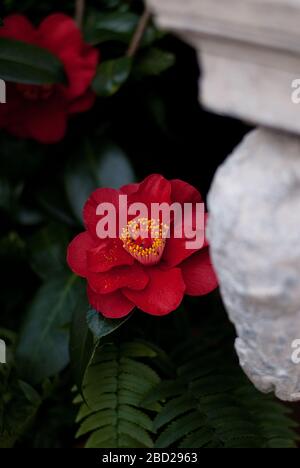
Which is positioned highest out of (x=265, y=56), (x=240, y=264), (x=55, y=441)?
(x=265, y=56)

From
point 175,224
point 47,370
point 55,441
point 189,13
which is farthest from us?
point 55,441

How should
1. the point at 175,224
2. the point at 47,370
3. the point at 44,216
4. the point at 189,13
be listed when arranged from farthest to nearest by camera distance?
the point at 44,216
the point at 47,370
the point at 175,224
the point at 189,13

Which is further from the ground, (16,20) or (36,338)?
(16,20)

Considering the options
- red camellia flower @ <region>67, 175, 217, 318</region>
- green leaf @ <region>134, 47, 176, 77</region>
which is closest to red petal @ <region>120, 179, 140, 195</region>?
red camellia flower @ <region>67, 175, 217, 318</region>

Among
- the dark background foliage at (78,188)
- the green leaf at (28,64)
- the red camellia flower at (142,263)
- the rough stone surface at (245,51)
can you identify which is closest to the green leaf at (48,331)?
the dark background foliage at (78,188)

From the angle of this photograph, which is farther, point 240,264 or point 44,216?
point 44,216

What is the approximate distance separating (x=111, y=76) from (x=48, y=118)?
0.12m

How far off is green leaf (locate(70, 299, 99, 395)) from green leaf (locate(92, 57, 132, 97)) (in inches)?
13.9

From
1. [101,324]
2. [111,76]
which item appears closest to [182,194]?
[101,324]

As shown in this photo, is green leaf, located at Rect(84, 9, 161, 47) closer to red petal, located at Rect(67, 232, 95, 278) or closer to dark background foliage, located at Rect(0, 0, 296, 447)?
dark background foliage, located at Rect(0, 0, 296, 447)

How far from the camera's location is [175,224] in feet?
3.00

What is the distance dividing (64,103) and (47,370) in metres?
0.42

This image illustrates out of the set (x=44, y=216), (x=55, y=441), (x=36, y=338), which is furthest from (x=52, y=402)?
(x=44, y=216)
